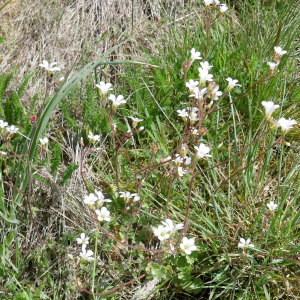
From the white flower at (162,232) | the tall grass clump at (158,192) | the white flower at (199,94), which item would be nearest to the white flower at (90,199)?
the tall grass clump at (158,192)

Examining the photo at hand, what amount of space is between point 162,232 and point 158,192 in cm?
42

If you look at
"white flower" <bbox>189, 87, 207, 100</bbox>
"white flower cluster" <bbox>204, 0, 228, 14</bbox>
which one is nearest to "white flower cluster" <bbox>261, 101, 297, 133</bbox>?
"white flower" <bbox>189, 87, 207, 100</bbox>

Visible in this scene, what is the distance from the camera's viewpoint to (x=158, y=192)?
→ 2143 mm

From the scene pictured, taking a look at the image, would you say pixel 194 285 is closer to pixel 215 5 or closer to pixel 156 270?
pixel 156 270

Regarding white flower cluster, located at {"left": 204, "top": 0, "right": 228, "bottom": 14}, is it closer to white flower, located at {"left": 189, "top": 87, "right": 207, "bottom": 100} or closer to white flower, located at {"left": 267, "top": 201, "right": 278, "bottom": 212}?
white flower, located at {"left": 189, "top": 87, "right": 207, "bottom": 100}

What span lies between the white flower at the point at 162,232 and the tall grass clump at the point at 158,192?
0.02 meters

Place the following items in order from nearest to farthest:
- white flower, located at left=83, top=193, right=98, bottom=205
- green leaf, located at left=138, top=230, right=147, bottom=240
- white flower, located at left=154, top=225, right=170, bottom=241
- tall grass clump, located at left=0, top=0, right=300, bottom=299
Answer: white flower, located at left=154, top=225, right=170, bottom=241
white flower, located at left=83, top=193, right=98, bottom=205
tall grass clump, located at left=0, top=0, right=300, bottom=299
green leaf, located at left=138, top=230, right=147, bottom=240

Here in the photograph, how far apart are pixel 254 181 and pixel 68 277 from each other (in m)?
1.37

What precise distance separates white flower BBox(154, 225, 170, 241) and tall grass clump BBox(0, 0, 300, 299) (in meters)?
0.02

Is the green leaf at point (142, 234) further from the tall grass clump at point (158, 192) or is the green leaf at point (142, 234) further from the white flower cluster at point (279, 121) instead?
the white flower cluster at point (279, 121)

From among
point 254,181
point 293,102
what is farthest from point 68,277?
point 293,102

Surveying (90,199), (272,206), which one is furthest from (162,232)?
(272,206)

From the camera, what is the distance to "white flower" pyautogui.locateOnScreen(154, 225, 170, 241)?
1.68 m

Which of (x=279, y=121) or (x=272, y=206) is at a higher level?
(x=279, y=121)
